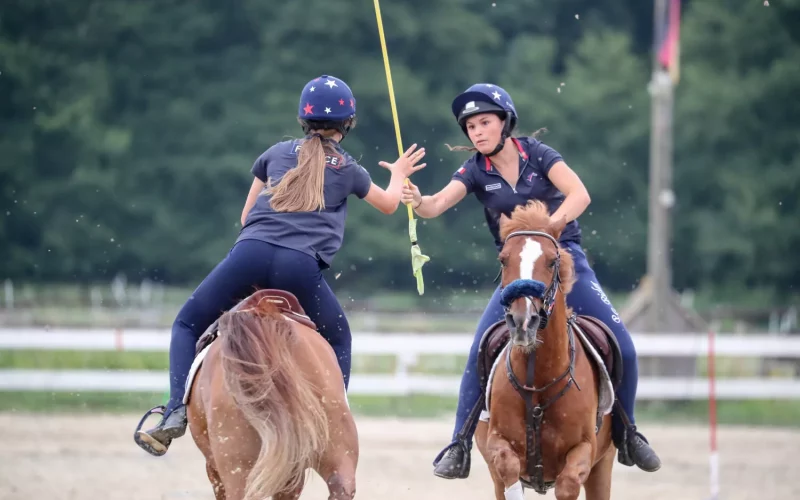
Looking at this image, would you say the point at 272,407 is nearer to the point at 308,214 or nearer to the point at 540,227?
the point at 308,214

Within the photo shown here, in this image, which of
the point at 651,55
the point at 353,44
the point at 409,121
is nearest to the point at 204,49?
the point at 353,44

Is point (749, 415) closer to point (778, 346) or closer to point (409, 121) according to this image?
point (778, 346)

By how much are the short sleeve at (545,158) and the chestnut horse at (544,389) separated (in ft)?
2.48

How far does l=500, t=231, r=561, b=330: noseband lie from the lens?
6.29m

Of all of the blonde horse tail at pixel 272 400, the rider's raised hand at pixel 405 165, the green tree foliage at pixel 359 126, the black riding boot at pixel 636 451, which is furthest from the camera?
the green tree foliage at pixel 359 126

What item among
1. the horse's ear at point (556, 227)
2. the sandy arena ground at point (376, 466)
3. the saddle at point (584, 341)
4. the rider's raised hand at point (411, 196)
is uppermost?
the rider's raised hand at point (411, 196)

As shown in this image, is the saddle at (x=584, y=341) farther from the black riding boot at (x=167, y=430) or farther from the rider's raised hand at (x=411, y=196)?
the black riding boot at (x=167, y=430)

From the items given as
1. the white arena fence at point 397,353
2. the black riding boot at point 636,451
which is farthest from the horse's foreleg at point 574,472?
the white arena fence at point 397,353

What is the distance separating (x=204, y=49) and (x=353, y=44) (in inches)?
202

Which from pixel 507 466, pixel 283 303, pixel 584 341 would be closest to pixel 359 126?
pixel 584 341

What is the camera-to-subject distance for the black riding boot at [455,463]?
7820 mm

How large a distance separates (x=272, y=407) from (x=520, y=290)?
4.35 feet

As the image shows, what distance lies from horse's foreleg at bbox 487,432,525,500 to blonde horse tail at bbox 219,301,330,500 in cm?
130

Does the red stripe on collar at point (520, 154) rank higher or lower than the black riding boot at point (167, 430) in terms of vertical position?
higher
